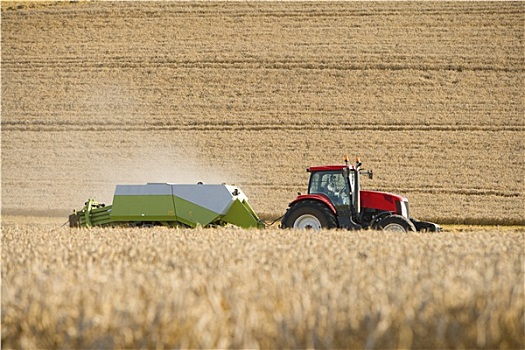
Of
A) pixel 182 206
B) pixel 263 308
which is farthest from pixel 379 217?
pixel 263 308

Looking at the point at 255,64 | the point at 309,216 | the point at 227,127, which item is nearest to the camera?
the point at 309,216

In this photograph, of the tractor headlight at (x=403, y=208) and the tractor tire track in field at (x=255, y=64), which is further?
the tractor tire track in field at (x=255, y=64)

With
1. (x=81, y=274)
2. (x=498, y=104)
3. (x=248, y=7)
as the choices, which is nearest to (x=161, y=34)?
(x=248, y=7)

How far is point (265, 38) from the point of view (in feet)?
123

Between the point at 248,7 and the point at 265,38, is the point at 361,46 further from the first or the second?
the point at 248,7

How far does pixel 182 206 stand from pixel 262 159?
11929 millimetres

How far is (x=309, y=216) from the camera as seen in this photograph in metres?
14.2

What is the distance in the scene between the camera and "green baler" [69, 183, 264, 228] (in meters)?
15.7

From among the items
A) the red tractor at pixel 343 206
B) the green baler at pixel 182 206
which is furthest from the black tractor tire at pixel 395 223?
the green baler at pixel 182 206

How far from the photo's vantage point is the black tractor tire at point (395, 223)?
529 inches

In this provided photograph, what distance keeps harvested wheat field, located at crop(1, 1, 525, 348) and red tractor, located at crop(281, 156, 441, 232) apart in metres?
1.84

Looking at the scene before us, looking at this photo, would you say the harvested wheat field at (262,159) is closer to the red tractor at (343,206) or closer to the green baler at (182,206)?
the red tractor at (343,206)

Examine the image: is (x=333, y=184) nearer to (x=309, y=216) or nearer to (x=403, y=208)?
(x=309, y=216)

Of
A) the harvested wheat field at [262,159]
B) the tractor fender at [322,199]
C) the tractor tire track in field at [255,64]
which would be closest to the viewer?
the harvested wheat field at [262,159]
